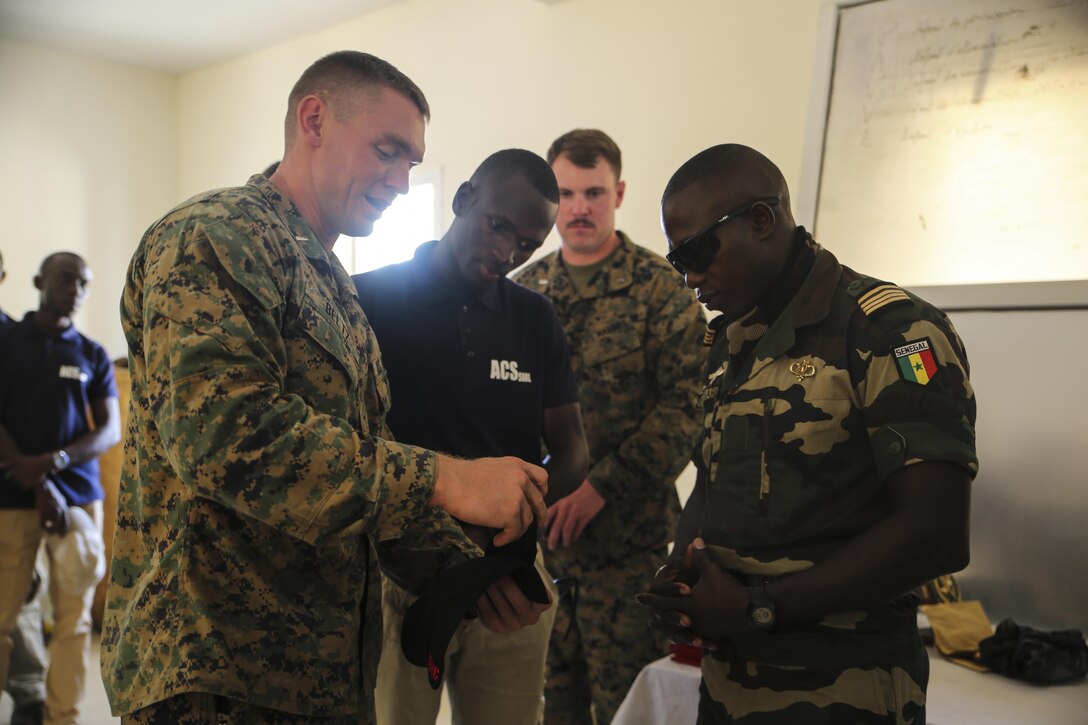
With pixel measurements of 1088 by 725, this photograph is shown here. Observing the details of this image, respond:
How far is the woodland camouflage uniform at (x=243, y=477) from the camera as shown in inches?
41.0

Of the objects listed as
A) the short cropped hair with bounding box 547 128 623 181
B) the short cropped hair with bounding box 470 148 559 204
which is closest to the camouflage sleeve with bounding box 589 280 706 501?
the short cropped hair with bounding box 547 128 623 181

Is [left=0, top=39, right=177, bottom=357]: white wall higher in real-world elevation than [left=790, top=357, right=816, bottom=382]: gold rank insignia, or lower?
higher

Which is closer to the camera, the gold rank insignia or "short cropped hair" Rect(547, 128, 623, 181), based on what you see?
the gold rank insignia

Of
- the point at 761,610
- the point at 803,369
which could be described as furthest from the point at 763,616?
the point at 803,369

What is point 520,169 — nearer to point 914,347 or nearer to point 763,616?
point 914,347

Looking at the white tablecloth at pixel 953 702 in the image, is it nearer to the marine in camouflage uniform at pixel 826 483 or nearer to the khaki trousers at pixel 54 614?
the marine in camouflage uniform at pixel 826 483

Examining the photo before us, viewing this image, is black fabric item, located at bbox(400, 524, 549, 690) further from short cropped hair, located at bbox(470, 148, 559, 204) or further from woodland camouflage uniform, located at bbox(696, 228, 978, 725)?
short cropped hair, located at bbox(470, 148, 559, 204)

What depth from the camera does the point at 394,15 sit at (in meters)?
5.05

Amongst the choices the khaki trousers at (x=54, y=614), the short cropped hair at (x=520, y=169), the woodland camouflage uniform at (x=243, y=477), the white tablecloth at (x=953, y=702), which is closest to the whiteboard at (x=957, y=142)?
the white tablecloth at (x=953, y=702)

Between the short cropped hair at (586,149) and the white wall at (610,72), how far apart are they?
1.01 m

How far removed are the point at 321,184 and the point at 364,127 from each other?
11 cm

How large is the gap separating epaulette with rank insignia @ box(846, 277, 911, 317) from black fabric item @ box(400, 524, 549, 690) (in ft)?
2.13

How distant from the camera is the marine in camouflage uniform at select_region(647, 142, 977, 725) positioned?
120 cm

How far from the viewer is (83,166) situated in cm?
617
